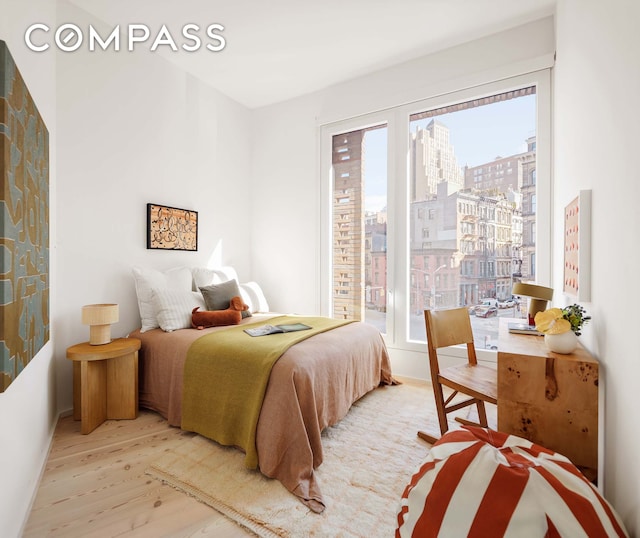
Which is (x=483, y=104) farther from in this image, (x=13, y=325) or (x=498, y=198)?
(x=13, y=325)

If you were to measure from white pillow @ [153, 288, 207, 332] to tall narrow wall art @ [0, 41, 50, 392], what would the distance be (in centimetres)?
90

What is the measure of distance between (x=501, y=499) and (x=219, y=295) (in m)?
2.72

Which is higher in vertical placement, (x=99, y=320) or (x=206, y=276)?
(x=206, y=276)

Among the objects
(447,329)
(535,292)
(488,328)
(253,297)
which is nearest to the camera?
(535,292)

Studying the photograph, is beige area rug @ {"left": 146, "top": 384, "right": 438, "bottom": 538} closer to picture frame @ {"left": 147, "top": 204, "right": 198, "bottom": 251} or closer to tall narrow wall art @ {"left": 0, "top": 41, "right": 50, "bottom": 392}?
tall narrow wall art @ {"left": 0, "top": 41, "right": 50, "bottom": 392}

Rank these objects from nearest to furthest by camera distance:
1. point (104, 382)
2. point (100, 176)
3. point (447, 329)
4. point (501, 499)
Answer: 1. point (501, 499)
2. point (447, 329)
3. point (104, 382)
4. point (100, 176)

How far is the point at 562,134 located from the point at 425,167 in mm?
1221

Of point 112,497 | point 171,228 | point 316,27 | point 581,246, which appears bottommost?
point 112,497

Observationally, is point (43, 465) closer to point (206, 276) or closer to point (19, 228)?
point (19, 228)

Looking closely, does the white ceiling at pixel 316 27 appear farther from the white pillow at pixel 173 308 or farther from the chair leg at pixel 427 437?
the chair leg at pixel 427 437

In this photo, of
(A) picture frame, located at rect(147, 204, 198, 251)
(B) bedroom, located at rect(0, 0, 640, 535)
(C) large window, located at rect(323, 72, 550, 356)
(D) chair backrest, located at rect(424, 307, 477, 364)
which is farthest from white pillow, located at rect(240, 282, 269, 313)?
(D) chair backrest, located at rect(424, 307, 477, 364)

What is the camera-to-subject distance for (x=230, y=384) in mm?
2047

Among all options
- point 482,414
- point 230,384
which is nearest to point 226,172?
point 230,384

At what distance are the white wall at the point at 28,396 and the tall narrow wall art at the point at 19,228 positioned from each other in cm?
19
